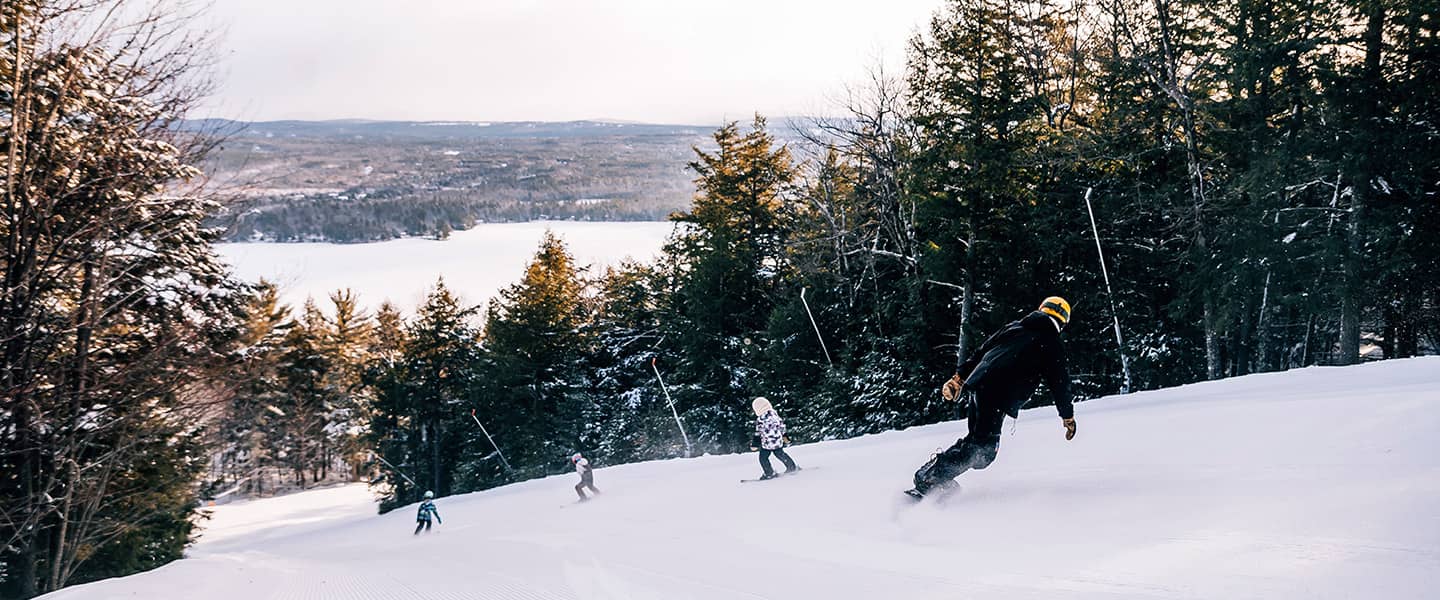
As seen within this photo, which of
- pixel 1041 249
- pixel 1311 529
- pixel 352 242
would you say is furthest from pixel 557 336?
pixel 352 242

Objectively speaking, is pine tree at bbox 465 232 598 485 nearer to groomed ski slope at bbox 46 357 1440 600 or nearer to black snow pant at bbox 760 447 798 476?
groomed ski slope at bbox 46 357 1440 600

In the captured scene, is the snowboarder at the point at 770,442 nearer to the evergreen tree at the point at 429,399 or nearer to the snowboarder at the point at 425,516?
the snowboarder at the point at 425,516

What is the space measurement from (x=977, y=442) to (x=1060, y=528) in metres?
1.16

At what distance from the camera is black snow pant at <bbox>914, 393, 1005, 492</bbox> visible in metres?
7.44

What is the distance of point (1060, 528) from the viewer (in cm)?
647

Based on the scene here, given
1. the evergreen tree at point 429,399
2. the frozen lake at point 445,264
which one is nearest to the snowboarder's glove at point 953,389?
the evergreen tree at point 429,399

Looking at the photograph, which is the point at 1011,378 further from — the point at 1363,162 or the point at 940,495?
the point at 1363,162

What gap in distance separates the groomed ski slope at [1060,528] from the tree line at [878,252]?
4.87 metres

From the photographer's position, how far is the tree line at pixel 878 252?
44.2ft

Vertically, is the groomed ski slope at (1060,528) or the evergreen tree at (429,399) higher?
the groomed ski slope at (1060,528)

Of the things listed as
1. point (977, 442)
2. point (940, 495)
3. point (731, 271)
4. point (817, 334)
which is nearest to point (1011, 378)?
point (977, 442)

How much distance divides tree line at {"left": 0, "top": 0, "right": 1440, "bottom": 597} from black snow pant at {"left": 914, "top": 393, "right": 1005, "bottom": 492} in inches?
464

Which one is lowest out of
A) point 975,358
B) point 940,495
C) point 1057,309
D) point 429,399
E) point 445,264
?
point 429,399

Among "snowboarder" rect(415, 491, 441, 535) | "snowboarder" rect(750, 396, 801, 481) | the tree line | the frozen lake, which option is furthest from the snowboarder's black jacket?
the frozen lake
